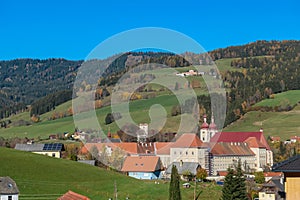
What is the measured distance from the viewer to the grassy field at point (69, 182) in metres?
53.5

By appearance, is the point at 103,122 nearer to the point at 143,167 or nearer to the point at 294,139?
the point at 294,139

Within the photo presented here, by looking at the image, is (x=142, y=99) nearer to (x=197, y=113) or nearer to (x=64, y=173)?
Answer: (x=197, y=113)

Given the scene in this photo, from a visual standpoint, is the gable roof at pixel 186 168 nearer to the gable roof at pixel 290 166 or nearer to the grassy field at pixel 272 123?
the grassy field at pixel 272 123

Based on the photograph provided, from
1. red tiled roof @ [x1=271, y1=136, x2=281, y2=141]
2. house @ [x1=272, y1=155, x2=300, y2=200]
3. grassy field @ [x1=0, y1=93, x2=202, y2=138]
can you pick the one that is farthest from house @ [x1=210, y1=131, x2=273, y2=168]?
house @ [x1=272, y1=155, x2=300, y2=200]

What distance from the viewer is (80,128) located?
148 meters

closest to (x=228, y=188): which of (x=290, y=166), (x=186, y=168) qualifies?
(x=290, y=166)

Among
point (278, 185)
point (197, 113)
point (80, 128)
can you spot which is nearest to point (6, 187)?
point (278, 185)

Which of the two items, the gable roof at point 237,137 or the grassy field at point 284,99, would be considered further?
the grassy field at point 284,99

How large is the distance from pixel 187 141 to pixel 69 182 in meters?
46.2

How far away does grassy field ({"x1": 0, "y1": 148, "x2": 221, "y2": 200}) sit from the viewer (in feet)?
175

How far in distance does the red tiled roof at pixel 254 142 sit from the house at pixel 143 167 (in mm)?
37525

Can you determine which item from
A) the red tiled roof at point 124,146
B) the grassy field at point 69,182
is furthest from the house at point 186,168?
the grassy field at point 69,182

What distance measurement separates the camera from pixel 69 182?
59250mm

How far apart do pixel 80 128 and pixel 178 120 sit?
86.0 feet
